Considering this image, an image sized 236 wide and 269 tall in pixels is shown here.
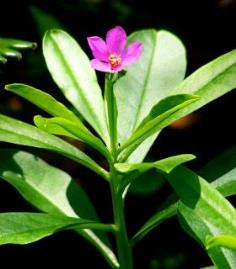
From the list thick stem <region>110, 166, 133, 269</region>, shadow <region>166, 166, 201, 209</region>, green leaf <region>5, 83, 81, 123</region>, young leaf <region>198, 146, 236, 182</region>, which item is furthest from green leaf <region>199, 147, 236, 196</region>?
green leaf <region>5, 83, 81, 123</region>

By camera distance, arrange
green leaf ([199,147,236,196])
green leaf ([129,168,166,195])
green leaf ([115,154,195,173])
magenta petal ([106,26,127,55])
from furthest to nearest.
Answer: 1. green leaf ([129,168,166,195])
2. green leaf ([199,147,236,196])
3. magenta petal ([106,26,127,55])
4. green leaf ([115,154,195,173])

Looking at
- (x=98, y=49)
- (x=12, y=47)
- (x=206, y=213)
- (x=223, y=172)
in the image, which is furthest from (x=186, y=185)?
(x=12, y=47)

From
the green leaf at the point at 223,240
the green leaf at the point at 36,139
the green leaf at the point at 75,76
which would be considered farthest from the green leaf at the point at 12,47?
the green leaf at the point at 223,240

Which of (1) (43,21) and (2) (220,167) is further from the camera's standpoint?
(1) (43,21)

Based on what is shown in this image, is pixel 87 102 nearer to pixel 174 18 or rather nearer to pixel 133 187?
pixel 133 187

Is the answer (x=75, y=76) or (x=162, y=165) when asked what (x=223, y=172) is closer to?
(x=162, y=165)

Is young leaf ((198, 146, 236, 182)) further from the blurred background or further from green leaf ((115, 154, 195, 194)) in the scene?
the blurred background

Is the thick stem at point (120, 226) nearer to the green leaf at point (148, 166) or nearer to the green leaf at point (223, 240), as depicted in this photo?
the green leaf at point (148, 166)
